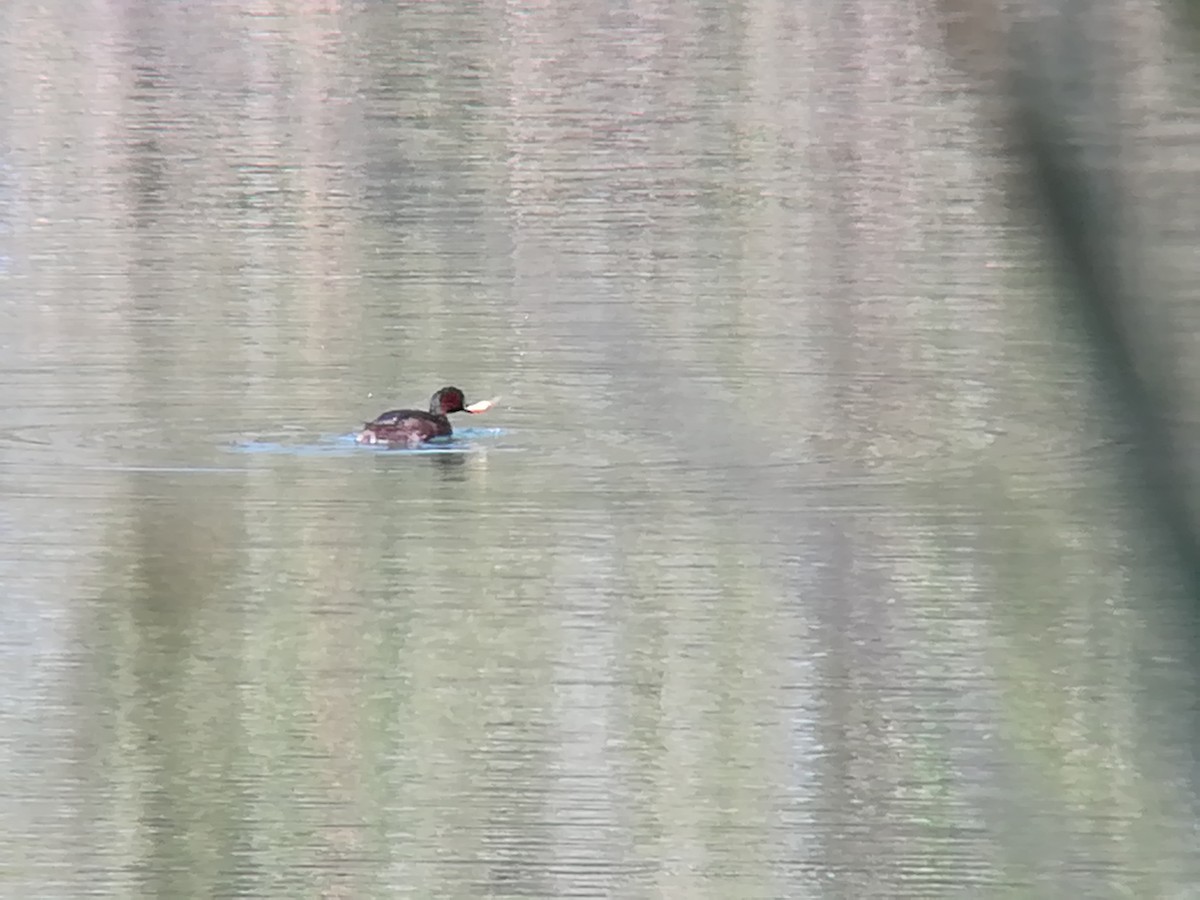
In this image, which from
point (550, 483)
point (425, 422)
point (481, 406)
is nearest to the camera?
point (550, 483)

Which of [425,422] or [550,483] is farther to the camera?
[425,422]

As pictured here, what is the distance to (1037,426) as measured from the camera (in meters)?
0.77

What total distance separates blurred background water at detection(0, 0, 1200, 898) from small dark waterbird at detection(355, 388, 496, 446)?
2 cm

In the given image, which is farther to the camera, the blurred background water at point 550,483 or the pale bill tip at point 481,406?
the pale bill tip at point 481,406

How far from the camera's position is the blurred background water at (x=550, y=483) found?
0.71 meters

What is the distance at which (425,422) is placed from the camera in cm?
127

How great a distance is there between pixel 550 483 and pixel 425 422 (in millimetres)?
303

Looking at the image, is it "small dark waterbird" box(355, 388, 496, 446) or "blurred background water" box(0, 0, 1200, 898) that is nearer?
"blurred background water" box(0, 0, 1200, 898)

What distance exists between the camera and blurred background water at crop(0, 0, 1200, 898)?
71cm

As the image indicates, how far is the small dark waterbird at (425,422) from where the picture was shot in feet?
3.64

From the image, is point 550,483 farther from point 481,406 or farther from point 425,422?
point 425,422

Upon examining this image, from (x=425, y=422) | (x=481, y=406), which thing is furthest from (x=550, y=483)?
(x=425, y=422)

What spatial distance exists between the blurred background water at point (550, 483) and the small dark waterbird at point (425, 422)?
2 centimetres

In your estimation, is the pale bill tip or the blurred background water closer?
the blurred background water
